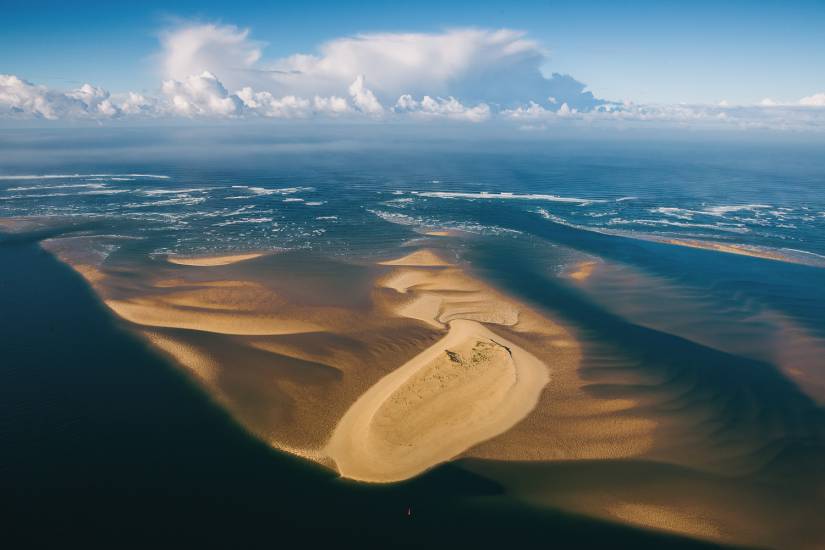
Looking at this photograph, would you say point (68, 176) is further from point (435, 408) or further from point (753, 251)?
point (753, 251)

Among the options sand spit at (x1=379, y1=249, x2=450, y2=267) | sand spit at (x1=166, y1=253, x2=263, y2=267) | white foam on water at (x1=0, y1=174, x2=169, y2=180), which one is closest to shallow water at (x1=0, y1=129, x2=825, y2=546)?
A: white foam on water at (x1=0, y1=174, x2=169, y2=180)

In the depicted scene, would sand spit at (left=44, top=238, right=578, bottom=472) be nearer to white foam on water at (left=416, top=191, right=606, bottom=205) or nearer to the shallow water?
the shallow water

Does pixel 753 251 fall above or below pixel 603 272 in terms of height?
above

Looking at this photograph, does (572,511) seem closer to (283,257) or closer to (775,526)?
(775,526)

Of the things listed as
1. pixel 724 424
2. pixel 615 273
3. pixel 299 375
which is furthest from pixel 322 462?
pixel 615 273

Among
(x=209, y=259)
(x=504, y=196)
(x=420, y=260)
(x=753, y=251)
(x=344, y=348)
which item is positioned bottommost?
(x=344, y=348)

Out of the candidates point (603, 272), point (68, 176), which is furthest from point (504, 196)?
point (68, 176)

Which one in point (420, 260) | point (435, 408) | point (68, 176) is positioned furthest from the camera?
point (68, 176)
